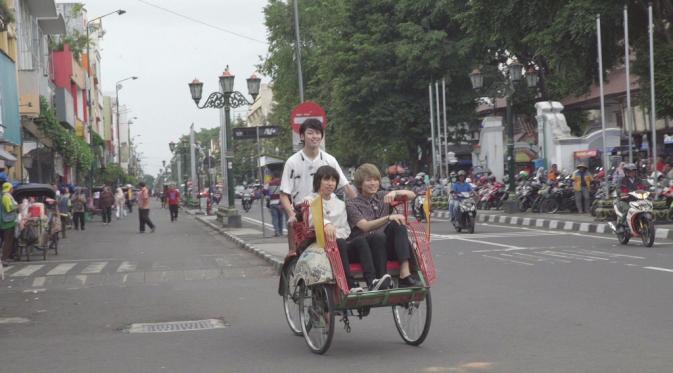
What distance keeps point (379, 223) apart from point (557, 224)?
1934cm

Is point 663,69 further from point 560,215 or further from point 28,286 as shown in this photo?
point 28,286

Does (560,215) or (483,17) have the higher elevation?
(483,17)

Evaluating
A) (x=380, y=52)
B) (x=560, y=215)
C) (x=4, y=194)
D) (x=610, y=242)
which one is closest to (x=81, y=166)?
(x=380, y=52)

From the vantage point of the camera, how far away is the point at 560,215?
30.0m

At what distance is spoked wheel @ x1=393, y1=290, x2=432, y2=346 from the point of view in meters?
7.95

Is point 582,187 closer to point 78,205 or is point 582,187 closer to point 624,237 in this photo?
point 624,237

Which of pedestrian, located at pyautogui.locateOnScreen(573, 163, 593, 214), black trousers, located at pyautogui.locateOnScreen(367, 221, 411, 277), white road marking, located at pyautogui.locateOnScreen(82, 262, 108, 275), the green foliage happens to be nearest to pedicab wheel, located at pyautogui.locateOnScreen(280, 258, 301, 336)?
black trousers, located at pyautogui.locateOnScreen(367, 221, 411, 277)

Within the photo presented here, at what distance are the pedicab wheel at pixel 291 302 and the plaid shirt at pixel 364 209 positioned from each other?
0.87 meters

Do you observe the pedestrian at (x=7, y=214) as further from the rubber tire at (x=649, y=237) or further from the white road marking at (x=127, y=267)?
the rubber tire at (x=649, y=237)

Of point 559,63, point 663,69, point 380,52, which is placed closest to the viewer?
point 663,69

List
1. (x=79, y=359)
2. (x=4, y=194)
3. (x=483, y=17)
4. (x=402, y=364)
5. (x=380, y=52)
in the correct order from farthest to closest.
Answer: (x=380, y=52)
(x=483, y=17)
(x=4, y=194)
(x=79, y=359)
(x=402, y=364)

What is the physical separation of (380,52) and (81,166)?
15.0 metres

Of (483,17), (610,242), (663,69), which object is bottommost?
(610,242)

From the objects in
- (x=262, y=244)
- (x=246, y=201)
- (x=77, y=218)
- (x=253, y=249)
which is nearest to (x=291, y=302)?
(x=253, y=249)
